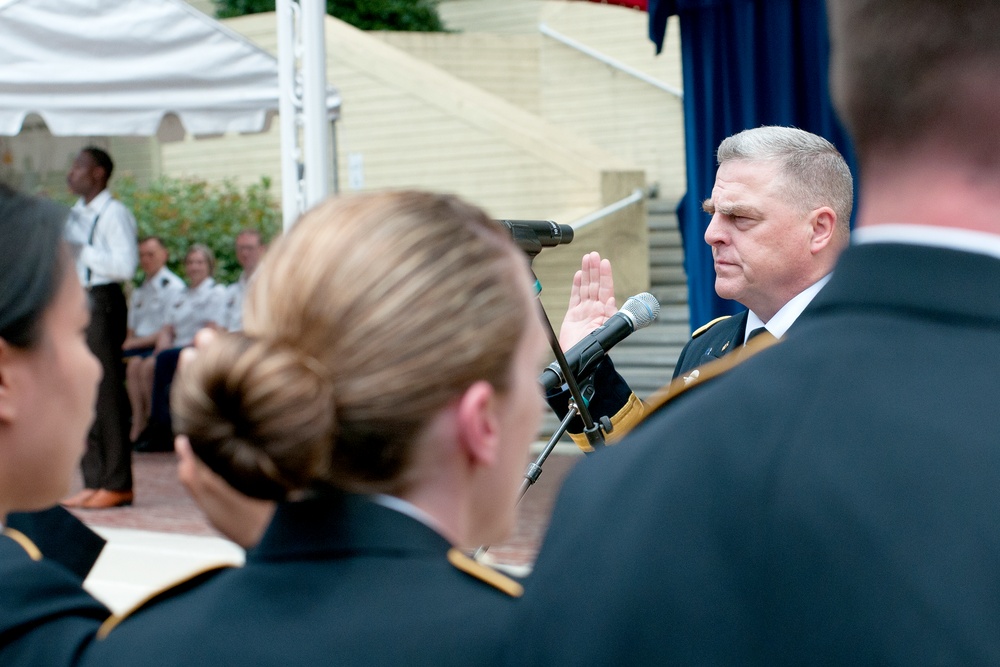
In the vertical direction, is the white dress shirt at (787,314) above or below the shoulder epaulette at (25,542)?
above

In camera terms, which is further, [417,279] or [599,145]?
[599,145]

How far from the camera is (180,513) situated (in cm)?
675

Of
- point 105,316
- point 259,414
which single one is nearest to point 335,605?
point 259,414

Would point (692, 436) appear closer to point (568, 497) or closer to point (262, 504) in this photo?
point (568, 497)

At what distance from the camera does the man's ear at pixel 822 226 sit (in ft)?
9.67

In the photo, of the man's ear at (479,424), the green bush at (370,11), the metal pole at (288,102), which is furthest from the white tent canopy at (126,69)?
the green bush at (370,11)

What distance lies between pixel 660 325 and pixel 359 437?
30.0 feet

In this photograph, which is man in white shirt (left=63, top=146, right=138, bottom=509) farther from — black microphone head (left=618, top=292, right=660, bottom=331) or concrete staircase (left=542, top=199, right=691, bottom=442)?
black microphone head (left=618, top=292, right=660, bottom=331)

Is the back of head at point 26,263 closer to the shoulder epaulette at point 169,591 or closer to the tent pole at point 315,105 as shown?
the shoulder epaulette at point 169,591

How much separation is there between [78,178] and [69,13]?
100cm

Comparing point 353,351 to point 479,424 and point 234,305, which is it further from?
point 234,305

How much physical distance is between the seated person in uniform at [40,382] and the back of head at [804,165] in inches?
76.5

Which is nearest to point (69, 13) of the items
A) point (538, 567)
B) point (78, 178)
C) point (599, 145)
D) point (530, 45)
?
point (78, 178)

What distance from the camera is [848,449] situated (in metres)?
0.80
